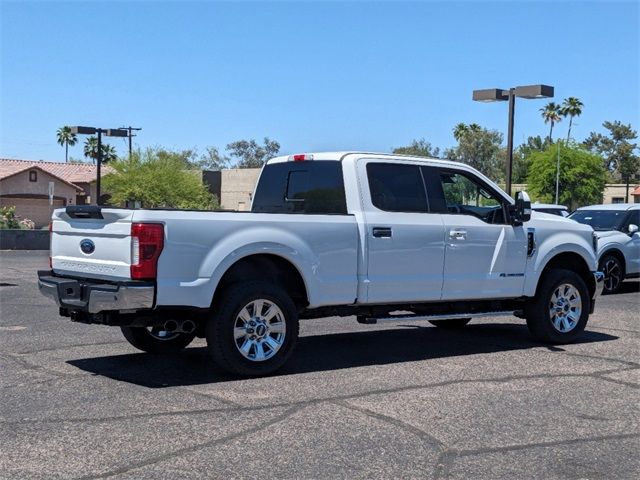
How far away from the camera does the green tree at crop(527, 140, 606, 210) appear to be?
6981cm

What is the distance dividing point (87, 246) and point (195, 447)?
110 inches

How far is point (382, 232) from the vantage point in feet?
27.0

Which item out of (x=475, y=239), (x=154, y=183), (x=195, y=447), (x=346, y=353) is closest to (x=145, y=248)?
(x=195, y=447)

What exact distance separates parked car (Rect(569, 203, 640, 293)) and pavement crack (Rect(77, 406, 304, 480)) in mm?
10934

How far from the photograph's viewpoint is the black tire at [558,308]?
956 centimetres

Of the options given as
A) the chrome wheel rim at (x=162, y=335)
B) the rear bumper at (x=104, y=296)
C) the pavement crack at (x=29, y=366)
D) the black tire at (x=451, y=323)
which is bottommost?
the pavement crack at (x=29, y=366)

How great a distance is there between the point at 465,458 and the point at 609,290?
11.7 meters

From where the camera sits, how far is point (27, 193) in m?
62.8

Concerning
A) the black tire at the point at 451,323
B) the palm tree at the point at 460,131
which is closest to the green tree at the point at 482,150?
the palm tree at the point at 460,131

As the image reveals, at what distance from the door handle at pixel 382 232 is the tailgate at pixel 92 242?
8.04ft

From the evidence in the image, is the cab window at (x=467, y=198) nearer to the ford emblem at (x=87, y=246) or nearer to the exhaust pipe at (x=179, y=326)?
the exhaust pipe at (x=179, y=326)

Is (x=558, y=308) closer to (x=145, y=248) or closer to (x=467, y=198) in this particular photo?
(x=467, y=198)

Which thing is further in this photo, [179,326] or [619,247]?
[619,247]

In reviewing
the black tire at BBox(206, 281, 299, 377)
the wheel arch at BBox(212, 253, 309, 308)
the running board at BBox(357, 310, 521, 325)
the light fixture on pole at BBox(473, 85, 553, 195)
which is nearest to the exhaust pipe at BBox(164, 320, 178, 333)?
the black tire at BBox(206, 281, 299, 377)
